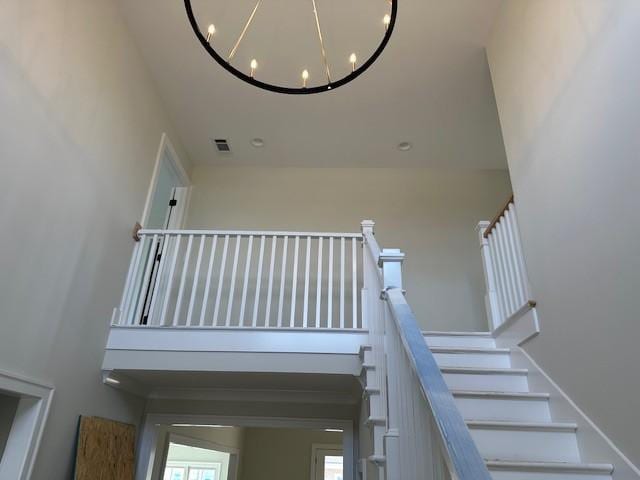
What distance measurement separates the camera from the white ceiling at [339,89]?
12.2ft

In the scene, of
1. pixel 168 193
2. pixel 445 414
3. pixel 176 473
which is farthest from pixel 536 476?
pixel 176 473

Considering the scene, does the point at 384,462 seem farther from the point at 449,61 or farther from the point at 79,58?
the point at 449,61

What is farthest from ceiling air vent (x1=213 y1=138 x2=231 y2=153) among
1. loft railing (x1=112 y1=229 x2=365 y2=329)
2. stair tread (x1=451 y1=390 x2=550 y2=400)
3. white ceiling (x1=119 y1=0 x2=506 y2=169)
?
stair tread (x1=451 y1=390 x2=550 y2=400)

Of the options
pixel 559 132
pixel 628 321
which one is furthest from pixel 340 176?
pixel 628 321

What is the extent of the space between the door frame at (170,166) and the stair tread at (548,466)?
3.58 meters

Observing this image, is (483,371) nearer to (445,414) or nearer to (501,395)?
(501,395)

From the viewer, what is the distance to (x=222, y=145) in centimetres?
543

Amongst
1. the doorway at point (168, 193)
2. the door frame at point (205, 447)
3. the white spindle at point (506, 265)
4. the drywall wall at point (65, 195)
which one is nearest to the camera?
the drywall wall at point (65, 195)

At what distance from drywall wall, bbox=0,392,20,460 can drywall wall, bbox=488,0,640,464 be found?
11.1 feet

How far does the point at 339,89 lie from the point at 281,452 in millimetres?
5989

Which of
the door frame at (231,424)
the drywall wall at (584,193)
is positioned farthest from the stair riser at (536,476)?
the door frame at (231,424)

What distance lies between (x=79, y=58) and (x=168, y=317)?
111 inches

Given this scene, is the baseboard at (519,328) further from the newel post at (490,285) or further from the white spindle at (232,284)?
the white spindle at (232,284)

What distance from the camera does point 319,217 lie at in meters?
5.59
